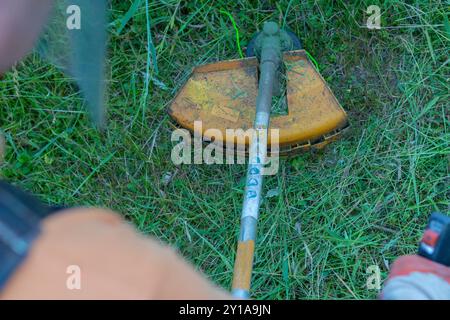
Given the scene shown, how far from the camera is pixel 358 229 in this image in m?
2.20

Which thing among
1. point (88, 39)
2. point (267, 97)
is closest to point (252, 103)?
point (267, 97)

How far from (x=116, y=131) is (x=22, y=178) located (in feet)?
1.39

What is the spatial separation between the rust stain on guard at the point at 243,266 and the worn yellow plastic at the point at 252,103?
0.46m

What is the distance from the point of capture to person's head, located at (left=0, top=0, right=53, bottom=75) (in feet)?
2.97

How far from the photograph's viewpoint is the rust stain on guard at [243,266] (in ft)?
5.93

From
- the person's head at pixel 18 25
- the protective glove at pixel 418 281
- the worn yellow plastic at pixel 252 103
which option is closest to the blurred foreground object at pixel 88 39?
the person's head at pixel 18 25

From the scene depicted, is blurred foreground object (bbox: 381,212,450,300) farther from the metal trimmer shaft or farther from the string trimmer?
the string trimmer

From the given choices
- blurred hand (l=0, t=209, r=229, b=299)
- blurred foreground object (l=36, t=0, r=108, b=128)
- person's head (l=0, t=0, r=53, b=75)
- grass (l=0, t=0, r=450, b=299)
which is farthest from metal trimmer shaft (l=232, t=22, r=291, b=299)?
person's head (l=0, t=0, r=53, b=75)

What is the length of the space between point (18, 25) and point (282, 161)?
1.45 meters

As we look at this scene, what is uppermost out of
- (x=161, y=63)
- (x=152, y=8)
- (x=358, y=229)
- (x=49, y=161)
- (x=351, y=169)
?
(x=152, y=8)

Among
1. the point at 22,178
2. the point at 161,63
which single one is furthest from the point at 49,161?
the point at 161,63

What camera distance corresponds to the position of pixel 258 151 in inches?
79.0

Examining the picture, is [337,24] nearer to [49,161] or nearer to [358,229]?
[358,229]
